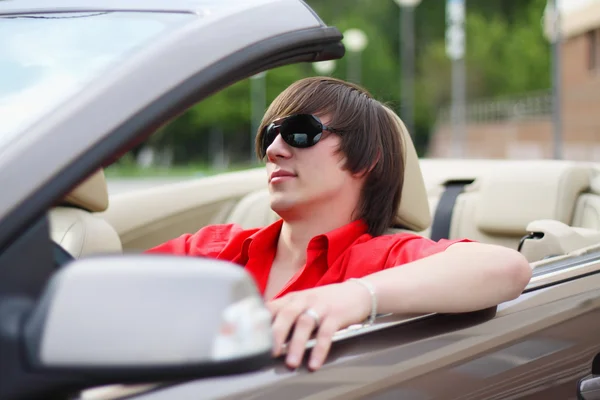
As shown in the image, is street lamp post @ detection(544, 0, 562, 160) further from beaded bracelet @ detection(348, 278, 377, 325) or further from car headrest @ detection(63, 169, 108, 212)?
beaded bracelet @ detection(348, 278, 377, 325)

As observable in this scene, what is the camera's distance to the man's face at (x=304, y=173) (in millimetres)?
2100

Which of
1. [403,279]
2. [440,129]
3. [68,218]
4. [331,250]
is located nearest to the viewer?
[403,279]

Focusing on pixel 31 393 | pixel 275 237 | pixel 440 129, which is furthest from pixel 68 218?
pixel 440 129

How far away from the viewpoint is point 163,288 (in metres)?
1.00

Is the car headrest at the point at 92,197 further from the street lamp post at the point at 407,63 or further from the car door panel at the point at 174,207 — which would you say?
the street lamp post at the point at 407,63

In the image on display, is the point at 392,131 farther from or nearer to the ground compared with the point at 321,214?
farther from the ground

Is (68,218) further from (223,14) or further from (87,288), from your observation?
(87,288)

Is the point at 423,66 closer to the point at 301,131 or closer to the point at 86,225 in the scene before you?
the point at 86,225

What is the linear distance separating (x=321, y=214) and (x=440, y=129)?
4374 cm

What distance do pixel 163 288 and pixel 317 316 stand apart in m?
0.50

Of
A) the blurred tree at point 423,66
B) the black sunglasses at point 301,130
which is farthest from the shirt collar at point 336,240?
the blurred tree at point 423,66

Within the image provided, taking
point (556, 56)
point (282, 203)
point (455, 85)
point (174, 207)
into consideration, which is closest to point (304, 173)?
point (282, 203)

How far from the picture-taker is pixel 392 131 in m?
2.30

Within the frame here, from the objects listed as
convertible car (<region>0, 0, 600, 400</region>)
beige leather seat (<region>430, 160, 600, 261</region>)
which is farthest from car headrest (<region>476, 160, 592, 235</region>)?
convertible car (<region>0, 0, 600, 400</region>)
